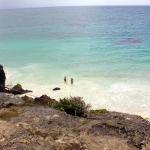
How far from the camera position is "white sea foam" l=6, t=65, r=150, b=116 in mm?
31422

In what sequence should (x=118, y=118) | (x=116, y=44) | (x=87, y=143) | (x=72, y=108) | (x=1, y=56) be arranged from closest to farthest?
(x=87, y=143) < (x=118, y=118) < (x=72, y=108) < (x=1, y=56) < (x=116, y=44)

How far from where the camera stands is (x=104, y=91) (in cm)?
3647

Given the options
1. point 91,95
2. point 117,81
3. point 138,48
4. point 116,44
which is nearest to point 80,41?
point 116,44

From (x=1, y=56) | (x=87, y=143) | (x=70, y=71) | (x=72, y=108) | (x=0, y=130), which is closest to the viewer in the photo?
(x=87, y=143)

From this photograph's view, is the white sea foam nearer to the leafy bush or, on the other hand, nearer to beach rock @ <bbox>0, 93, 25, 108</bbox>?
the leafy bush

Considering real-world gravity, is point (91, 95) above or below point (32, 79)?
below

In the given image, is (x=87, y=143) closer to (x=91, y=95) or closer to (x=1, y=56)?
(x=91, y=95)

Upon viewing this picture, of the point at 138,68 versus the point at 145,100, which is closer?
the point at 145,100

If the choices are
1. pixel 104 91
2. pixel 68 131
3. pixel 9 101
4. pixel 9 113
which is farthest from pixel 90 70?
pixel 68 131

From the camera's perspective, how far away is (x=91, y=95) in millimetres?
35125

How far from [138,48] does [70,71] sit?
22.9 m

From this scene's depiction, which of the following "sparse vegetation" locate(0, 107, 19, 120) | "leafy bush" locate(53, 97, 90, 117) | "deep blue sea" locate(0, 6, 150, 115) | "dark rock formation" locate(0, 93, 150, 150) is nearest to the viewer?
"dark rock formation" locate(0, 93, 150, 150)

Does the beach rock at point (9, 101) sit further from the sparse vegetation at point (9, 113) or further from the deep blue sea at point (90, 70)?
the deep blue sea at point (90, 70)

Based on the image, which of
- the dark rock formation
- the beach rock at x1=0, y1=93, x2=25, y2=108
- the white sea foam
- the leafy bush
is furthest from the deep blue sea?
the dark rock formation
